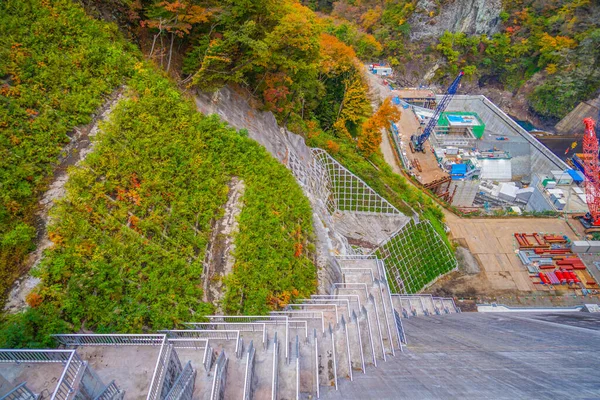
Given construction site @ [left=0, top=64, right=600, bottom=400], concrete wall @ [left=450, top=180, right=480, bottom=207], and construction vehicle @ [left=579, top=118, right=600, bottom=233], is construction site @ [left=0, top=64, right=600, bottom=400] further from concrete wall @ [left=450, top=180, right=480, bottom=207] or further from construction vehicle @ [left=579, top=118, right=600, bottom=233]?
concrete wall @ [left=450, top=180, right=480, bottom=207]

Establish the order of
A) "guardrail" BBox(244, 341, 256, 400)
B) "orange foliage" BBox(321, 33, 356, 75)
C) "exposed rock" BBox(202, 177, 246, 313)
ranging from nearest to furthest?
"guardrail" BBox(244, 341, 256, 400), "exposed rock" BBox(202, 177, 246, 313), "orange foliage" BBox(321, 33, 356, 75)

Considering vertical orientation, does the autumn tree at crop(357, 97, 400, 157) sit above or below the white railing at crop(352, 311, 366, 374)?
above

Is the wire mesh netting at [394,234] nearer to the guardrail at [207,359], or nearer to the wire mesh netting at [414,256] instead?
the wire mesh netting at [414,256]

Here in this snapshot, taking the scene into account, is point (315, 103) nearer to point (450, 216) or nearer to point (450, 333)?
point (450, 216)

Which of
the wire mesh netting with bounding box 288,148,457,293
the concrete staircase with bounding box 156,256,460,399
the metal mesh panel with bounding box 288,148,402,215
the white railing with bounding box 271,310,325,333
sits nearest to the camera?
the concrete staircase with bounding box 156,256,460,399

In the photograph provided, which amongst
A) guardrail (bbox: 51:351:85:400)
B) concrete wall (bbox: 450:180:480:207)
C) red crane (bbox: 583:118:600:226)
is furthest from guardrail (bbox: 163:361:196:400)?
red crane (bbox: 583:118:600:226)

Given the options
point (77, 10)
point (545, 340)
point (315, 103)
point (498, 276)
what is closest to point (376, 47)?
point (315, 103)

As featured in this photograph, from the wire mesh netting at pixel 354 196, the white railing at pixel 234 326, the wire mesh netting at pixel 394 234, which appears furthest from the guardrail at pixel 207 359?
the wire mesh netting at pixel 354 196

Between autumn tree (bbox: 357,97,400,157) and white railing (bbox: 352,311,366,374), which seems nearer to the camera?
white railing (bbox: 352,311,366,374)
